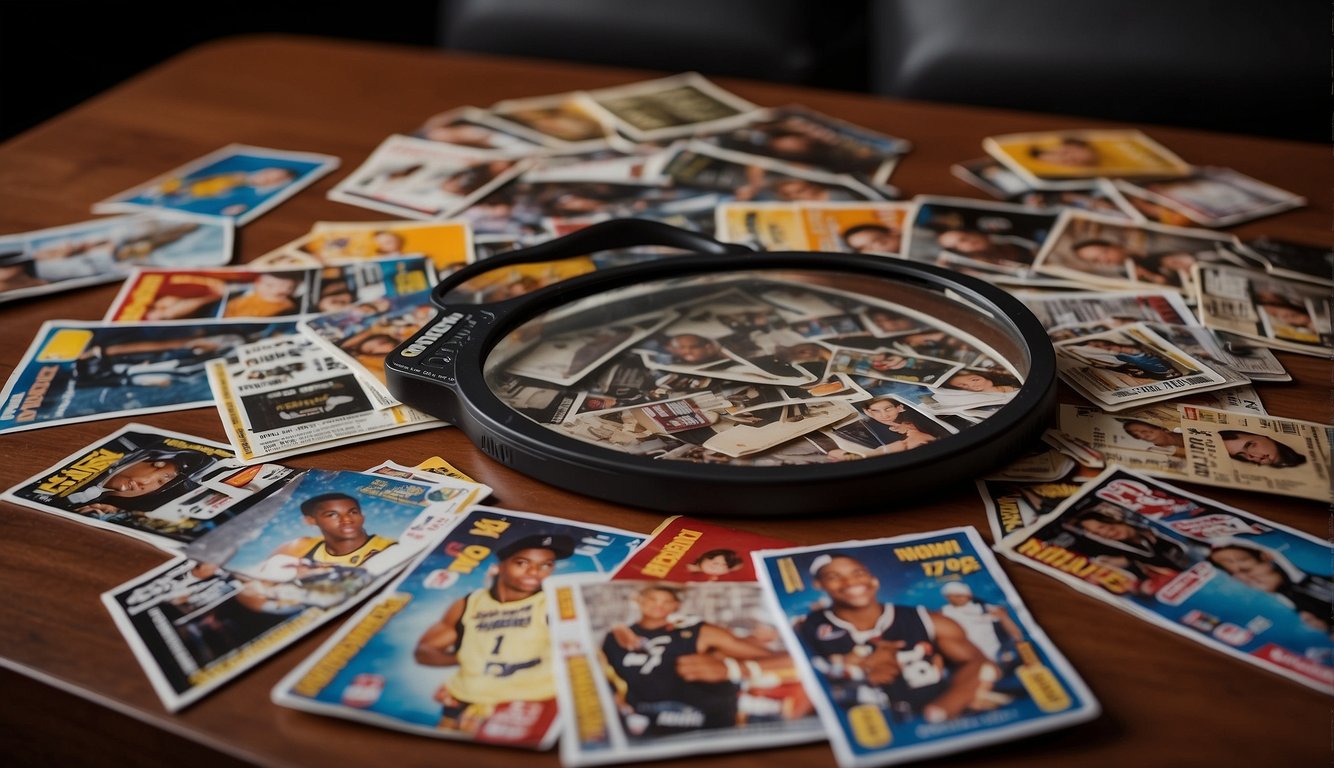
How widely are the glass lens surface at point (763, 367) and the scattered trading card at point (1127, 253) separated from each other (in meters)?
0.22

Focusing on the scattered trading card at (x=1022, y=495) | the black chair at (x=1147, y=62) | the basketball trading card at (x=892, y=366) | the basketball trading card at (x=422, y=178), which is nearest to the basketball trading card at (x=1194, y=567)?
the scattered trading card at (x=1022, y=495)

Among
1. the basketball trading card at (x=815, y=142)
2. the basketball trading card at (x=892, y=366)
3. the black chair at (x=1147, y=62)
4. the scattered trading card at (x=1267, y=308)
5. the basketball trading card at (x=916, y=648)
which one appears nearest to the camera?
the basketball trading card at (x=916, y=648)

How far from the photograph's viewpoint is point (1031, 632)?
0.61 m

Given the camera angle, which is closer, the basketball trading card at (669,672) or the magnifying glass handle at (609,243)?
the basketball trading card at (669,672)

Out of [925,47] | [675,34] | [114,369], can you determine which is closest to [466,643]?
[114,369]

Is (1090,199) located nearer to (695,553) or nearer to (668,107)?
(668,107)

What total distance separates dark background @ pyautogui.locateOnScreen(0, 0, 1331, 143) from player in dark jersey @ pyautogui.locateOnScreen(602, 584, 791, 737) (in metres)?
1.35

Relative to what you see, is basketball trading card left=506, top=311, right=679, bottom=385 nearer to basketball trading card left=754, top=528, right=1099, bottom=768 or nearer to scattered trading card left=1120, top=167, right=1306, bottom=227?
basketball trading card left=754, top=528, right=1099, bottom=768

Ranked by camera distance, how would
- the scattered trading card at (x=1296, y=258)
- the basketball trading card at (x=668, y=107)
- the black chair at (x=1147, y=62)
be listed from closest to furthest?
the scattered trading card at (x=1296, y=258), the basketball trading card at (x=668, y=107), the black chair at (x=1147, y=62)

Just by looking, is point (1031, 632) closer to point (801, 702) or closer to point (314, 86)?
point (801, 702)

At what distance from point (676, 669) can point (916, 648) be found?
0.12 meters

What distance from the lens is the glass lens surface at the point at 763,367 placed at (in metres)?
0.74

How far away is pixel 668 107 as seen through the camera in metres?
1.42

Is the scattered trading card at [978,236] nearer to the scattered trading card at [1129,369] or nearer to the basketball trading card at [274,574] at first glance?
the scattered trading card at [1129,369]
